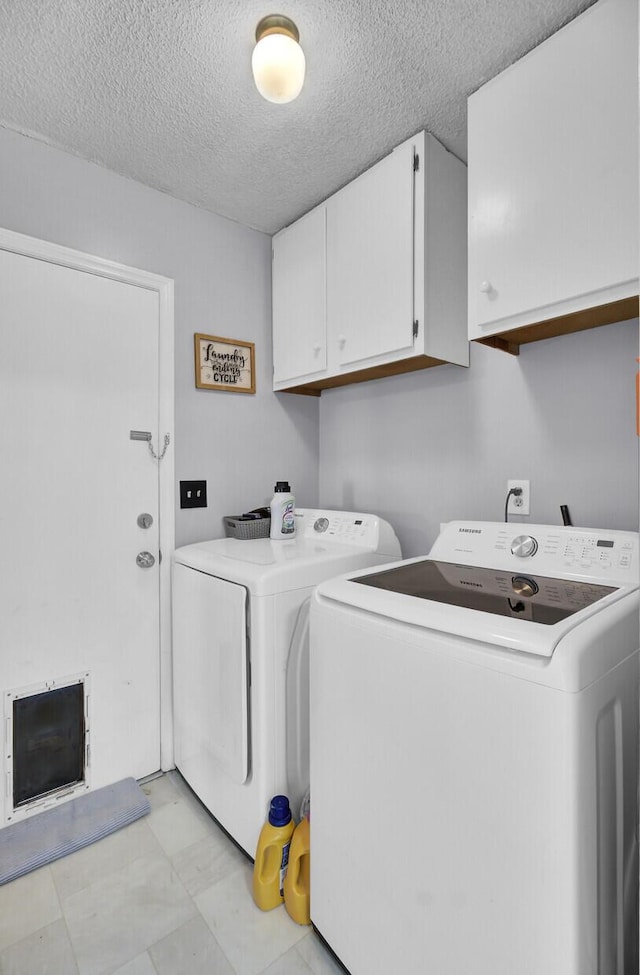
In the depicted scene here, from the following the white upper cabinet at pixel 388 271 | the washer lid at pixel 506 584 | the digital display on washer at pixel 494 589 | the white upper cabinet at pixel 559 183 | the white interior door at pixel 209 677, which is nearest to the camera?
the washer lid at pixel 506 584

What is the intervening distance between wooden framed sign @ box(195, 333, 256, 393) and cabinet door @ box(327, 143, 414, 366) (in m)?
0.48

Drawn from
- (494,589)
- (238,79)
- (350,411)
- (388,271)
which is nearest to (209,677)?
(494,589)

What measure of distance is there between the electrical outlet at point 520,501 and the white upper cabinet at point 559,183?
0.53 metres

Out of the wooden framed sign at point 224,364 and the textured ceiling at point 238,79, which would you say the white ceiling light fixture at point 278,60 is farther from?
the wooden framed sign at point 224,364

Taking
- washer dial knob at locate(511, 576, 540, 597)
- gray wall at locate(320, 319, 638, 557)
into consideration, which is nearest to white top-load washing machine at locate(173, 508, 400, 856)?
gray wall at locate(320, 319, 638, 557)

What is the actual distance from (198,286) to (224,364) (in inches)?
13.8

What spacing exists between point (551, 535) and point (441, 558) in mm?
349

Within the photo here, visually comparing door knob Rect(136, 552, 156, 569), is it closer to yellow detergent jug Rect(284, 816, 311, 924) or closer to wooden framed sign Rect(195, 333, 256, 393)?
wooden framed sign Rect(195, 333, 256, 393)

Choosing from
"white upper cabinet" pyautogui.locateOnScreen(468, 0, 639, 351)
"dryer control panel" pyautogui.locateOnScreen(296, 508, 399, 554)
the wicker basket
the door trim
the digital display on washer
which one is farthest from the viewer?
the wicker basket

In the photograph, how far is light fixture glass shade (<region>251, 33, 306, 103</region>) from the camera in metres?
1.16

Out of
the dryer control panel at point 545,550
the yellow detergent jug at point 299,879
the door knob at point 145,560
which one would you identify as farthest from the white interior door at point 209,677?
the dryer control panel at point 545,550

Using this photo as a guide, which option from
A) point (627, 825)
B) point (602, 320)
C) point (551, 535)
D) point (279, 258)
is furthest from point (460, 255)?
point (627, 825)

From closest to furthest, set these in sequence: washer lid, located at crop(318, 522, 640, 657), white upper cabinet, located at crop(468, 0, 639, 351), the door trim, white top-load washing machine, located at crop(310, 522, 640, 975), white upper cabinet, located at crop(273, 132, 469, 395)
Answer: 1. white top-load washing machine, located at crop(310, 522, 640, 975)
2. washer lid, located at crop(318, 522, 640, 657)
3. white upper cabinet, located at crop(468, 0, 639, 351)
4. white upper cabinet, located at crop(273, 132, 469, 395)
5. the door trim

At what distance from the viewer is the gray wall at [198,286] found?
1696 millimetres
